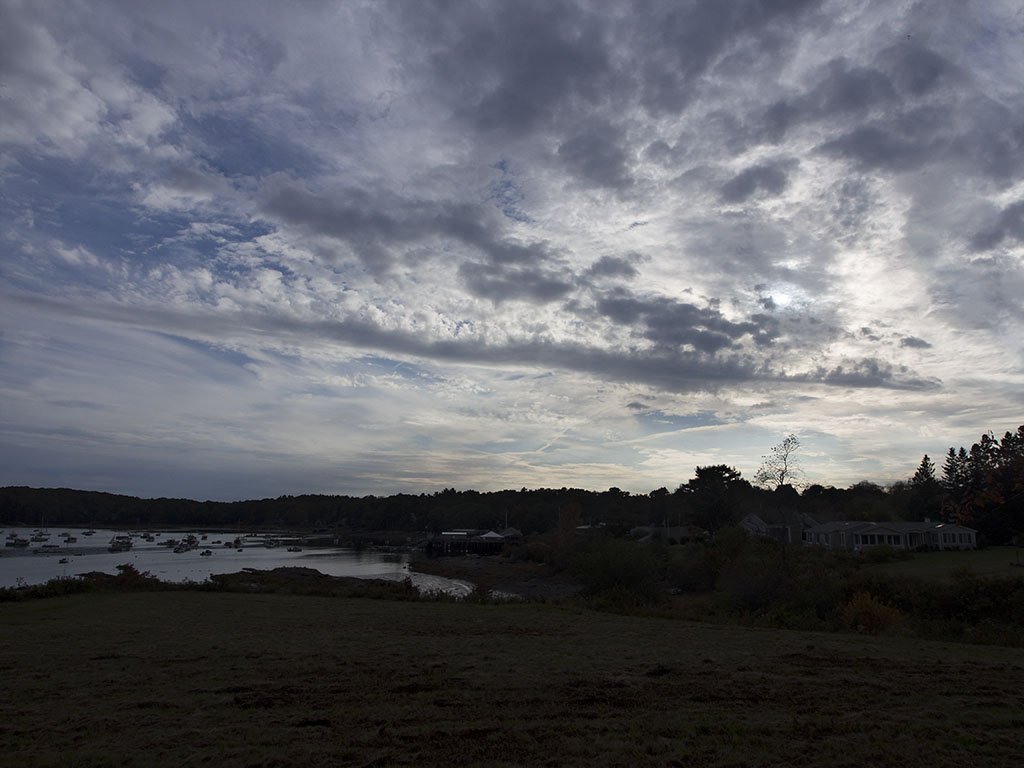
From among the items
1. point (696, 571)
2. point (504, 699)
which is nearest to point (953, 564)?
point (696, 571)

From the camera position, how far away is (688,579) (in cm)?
4791

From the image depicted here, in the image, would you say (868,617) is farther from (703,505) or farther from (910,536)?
(703,505)

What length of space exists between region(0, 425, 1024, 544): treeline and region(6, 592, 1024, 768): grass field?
9.33 feet

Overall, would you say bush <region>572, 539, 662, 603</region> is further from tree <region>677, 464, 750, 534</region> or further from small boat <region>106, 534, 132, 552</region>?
small boat <region>106, 534, 132, 552</region>

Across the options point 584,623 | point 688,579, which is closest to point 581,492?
point 688,579

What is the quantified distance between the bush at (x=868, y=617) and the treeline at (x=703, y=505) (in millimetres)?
4428

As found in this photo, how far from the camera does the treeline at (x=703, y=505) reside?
300 inches

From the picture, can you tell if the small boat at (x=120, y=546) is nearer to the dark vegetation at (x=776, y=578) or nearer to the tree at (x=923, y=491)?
the dark vegetation at (x=776, y=578)

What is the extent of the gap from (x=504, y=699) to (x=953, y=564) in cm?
4246

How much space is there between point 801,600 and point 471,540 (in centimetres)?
8733

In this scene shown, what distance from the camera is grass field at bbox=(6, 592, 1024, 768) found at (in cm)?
715

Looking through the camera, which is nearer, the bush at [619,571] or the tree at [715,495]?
the bush at [619,571]

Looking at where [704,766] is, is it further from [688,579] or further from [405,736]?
[688,579]

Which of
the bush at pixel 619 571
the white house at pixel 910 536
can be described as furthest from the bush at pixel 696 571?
the white house at pixel 910 536
